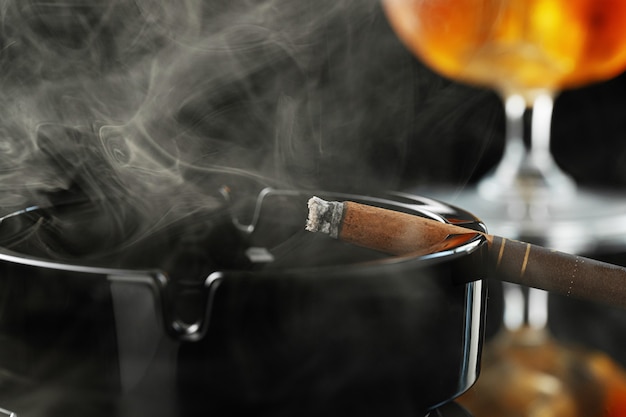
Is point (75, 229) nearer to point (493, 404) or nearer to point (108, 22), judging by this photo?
point (493, 404)

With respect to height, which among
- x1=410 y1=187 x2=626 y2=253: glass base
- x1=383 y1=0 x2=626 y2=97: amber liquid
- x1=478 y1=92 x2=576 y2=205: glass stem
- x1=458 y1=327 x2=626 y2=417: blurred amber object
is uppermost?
x1=383 y1=0 x2=626 y2=97: amber liquid

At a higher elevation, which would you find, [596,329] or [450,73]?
[450,73]

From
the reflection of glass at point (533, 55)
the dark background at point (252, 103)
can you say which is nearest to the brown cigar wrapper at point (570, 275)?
the reflection of glass at point (533, 55)

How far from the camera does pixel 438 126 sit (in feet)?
5.23

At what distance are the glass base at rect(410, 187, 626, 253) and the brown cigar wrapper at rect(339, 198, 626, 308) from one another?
362mm

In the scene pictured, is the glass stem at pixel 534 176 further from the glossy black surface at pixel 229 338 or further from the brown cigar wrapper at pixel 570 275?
the glossy black surface at pixel 229 338

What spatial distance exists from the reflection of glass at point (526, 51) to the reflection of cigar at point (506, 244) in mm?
462

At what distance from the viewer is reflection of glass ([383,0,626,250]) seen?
978 millimetres

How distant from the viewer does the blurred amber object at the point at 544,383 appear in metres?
0.56

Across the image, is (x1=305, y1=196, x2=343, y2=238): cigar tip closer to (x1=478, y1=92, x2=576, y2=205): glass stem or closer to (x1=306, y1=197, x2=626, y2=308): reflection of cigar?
(x1=306, y1=197, x2=626, y2=308): reflection of cigar

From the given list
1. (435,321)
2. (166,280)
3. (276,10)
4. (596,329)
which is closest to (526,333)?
(596,329)

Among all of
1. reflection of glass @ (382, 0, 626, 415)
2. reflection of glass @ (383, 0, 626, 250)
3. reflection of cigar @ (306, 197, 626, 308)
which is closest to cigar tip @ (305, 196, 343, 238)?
reflection of cigar @ (306, 197, 626, 308)

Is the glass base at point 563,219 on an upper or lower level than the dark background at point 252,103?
lower

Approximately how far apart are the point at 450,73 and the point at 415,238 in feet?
2.31
